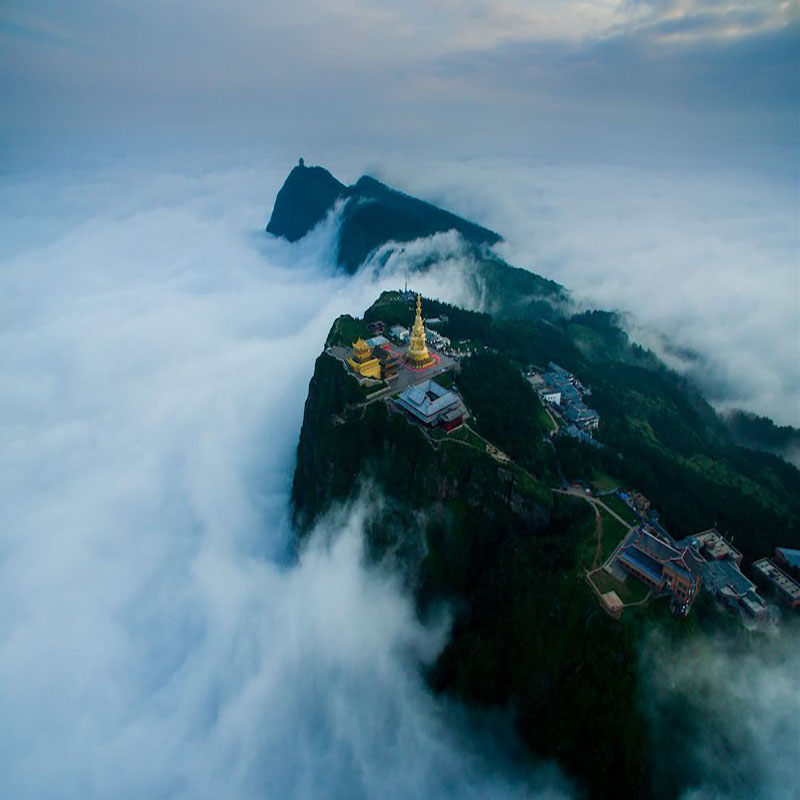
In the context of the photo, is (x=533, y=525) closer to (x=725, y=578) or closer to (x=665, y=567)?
(x=665, y=567)

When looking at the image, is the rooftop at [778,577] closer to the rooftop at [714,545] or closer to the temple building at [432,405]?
the rooftop at [714,545]

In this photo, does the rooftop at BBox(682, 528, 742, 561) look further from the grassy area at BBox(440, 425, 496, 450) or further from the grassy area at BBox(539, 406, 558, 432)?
the grassy area at BBox(440, 425, 496, 450)

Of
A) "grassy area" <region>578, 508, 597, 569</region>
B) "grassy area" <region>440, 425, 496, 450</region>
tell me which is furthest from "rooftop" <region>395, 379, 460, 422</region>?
"grassy area" <region>578, 508, 597, 569</region>

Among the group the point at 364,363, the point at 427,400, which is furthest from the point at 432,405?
the point at 364,363

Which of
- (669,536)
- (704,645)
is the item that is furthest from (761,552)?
(704,645)

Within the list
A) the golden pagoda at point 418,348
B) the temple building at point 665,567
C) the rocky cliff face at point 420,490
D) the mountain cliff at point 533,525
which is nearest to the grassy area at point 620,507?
the mountain cliff at point 533,525

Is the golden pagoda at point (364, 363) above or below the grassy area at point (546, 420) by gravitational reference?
below
